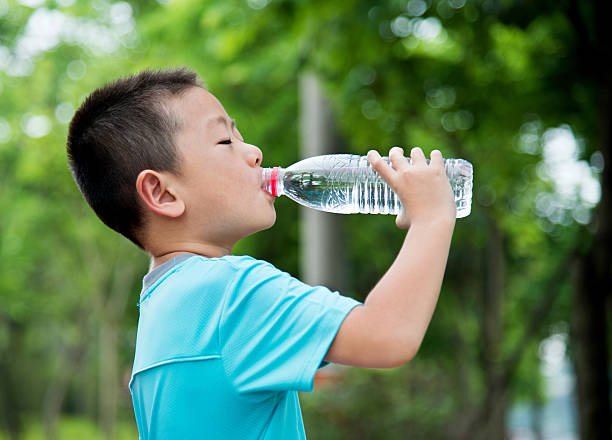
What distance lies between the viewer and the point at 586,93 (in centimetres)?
553

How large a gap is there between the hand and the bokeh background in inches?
138

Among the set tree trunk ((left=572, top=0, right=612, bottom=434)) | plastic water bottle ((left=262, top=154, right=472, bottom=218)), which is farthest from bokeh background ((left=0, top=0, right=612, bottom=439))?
plastic water bottle ((left=262, top=154, right=472, bottom=218))

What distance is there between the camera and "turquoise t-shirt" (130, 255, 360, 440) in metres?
1.33

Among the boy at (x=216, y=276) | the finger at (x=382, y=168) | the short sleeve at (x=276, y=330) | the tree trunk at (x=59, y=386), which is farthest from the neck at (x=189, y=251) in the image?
the tree trunk at (x=59, y=386)

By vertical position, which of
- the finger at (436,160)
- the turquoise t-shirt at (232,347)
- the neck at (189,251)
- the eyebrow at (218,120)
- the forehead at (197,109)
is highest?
the forehead at (197,109)

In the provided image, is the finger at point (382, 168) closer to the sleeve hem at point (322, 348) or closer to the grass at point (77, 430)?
the sleeve hem at point (322, 348)

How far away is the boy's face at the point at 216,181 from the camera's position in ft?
5.32

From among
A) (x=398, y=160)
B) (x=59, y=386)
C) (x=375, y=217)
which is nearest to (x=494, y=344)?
(x=375, y=217)

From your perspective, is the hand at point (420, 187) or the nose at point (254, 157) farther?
the nose at point (254, 157)

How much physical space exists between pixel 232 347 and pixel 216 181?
401mm

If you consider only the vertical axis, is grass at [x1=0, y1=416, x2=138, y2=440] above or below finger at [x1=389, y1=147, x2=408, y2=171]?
below

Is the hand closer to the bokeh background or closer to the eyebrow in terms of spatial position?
the eyebrow

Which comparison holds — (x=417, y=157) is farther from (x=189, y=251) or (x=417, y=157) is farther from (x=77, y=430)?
(x=77, y=430)

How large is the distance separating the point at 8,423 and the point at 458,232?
16.9m
